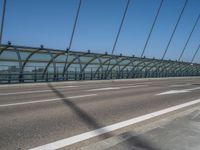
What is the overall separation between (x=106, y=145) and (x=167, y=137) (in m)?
1.22

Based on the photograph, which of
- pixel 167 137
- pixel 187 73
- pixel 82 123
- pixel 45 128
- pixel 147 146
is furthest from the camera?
pixel 187 73

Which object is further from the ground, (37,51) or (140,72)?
(37,51)

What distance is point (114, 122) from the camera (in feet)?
21.6

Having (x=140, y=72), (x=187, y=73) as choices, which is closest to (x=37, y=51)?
(x=140, y=72)

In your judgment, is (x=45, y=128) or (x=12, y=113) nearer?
(x=45, y=128)

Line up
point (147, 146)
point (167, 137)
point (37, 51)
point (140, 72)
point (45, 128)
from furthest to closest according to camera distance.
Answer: point (140, 72) < point (37, 51) < point (45, 128) < point (167, 137) < point (147, 146)

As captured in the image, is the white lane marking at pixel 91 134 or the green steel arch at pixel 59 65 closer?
the white lane marking at pixel 91 134

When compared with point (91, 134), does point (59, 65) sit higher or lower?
higher

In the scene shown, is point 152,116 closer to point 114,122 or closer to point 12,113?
point 114,122

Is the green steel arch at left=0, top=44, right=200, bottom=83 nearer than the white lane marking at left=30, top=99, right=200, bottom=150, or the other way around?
the white lane marking at left=30, top=99, right=200, bottom=150

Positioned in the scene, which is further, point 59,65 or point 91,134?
point 59,65

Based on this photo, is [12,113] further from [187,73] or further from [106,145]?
[187,73]

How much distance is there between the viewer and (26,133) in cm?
535

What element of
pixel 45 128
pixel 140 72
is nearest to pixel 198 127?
pixel 45 128
